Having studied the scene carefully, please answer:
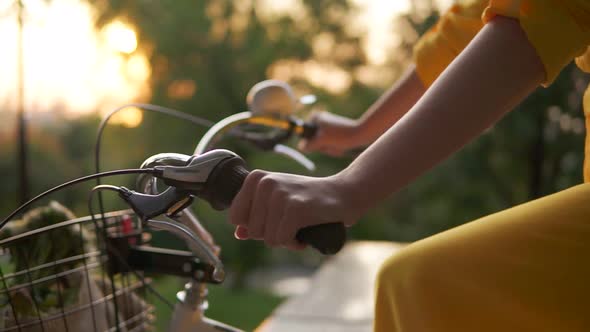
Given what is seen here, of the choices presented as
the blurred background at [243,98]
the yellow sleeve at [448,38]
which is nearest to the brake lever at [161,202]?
the yellow sleeve at [448,38]

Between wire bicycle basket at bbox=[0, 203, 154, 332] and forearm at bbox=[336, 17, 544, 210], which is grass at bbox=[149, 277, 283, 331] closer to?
wire bicycle basket at bbox=[0, 203, 154, 332]

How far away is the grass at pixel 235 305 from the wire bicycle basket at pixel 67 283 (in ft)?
12.2

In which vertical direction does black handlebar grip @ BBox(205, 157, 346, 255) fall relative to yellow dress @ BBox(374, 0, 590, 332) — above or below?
above

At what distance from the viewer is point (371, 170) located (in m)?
0.42

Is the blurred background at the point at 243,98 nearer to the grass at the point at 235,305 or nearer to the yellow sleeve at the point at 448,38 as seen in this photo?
the grass at the point at 235,305

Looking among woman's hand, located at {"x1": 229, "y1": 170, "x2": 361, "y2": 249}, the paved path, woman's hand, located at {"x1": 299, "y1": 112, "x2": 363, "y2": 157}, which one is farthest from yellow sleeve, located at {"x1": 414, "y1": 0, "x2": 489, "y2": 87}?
the paved path

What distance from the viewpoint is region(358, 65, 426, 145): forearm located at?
2.97 ft

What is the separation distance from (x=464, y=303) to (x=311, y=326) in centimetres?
114

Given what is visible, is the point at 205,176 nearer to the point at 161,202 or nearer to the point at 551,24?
the point at 161,202

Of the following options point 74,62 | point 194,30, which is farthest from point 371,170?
point 194,30

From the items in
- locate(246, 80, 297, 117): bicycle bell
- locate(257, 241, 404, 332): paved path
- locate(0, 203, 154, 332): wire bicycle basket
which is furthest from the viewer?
locate(257, 241, 404, 332): paved path

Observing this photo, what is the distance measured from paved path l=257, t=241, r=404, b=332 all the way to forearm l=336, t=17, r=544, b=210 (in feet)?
3.65

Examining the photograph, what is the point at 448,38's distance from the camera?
794 millimetres

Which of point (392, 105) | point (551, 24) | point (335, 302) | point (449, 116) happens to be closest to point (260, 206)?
point (449, 116)
